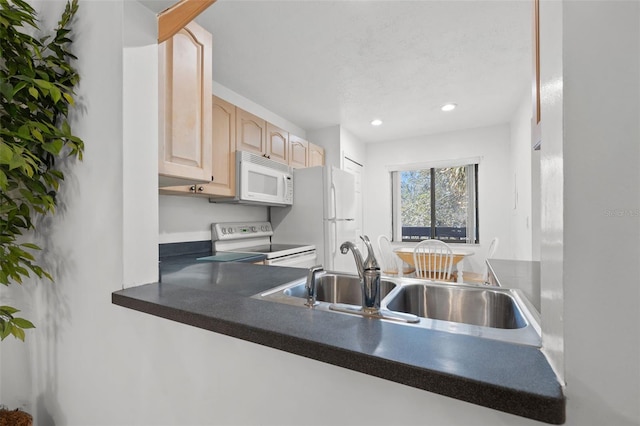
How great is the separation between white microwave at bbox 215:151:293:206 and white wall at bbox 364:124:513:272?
6.44 feet

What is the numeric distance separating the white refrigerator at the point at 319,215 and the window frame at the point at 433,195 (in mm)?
1501

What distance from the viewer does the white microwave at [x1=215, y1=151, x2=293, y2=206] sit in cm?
238

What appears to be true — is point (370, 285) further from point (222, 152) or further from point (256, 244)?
point (256, 244)

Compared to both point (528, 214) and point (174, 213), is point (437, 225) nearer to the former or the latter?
point (528, 214)

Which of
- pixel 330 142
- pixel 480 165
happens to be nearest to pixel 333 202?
pixel 330 142

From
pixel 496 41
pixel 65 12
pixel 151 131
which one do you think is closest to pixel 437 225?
pixel 496 41

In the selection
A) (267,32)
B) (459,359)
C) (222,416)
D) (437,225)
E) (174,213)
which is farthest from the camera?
(437,225)

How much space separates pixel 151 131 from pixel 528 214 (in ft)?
9.84

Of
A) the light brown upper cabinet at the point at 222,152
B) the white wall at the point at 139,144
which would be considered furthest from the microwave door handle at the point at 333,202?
the white wall at the point at 139,144

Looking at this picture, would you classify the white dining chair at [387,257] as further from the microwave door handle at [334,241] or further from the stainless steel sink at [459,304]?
the stainless steel sink at [459,304]

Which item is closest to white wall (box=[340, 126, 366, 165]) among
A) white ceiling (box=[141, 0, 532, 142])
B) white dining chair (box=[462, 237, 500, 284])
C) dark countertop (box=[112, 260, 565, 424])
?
white ceiling (box=[141, 0, 532, 142])

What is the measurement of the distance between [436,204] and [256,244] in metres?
2.82

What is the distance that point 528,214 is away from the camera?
261 centimetres

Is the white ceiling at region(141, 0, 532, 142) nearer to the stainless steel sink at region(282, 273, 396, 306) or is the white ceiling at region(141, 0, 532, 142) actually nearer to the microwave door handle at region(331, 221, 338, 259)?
the microwave door handle at region(331, 221, 338, 259)
